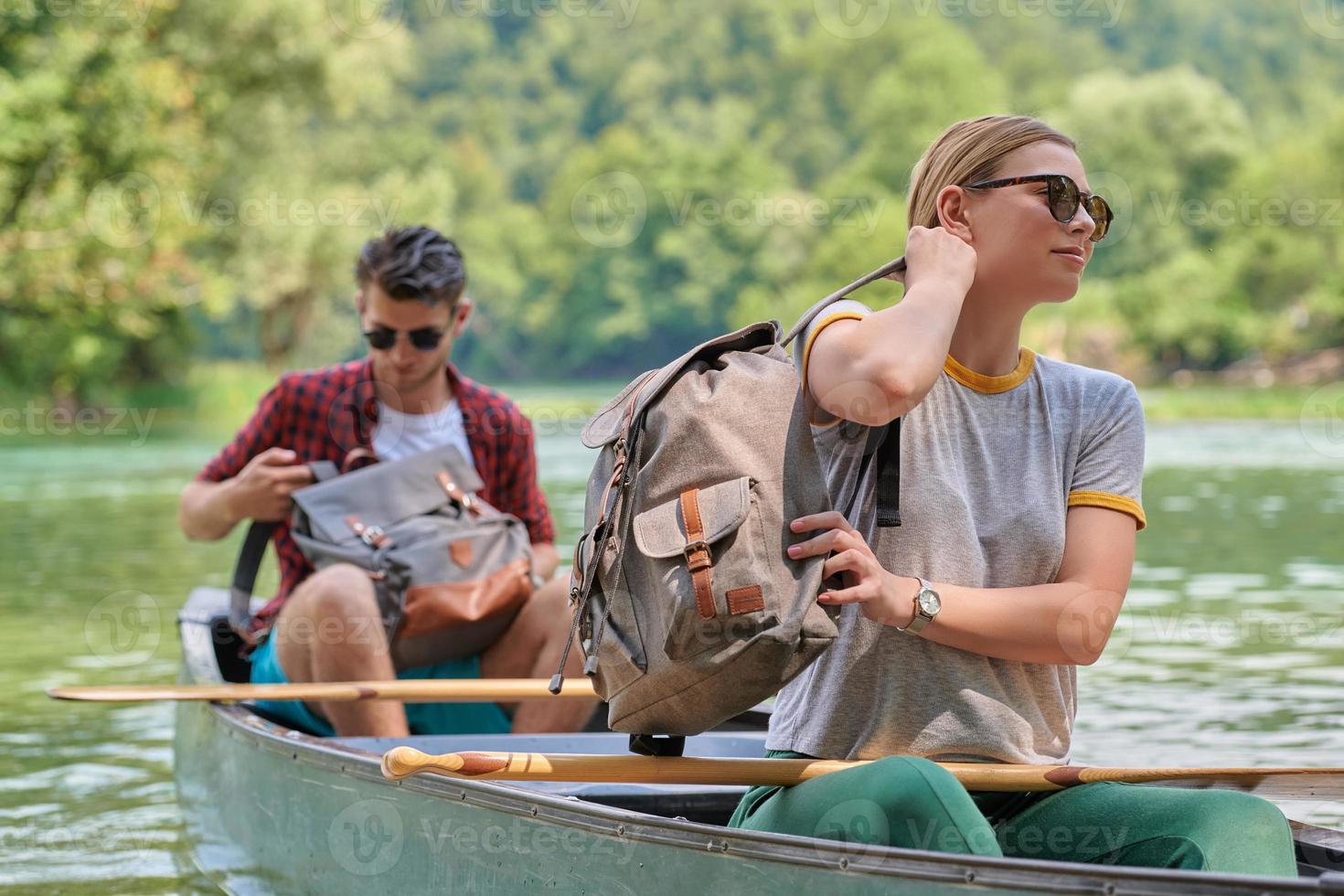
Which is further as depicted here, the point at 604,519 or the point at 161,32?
the point at 161,32

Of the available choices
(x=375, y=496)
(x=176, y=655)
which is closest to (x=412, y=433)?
(x=375, y=496)

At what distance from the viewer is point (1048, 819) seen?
2.43 meters

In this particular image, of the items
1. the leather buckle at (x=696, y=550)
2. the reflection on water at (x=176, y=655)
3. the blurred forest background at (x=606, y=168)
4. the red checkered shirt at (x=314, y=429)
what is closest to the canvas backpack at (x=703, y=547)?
the leather buckle at (x=696, y=550)

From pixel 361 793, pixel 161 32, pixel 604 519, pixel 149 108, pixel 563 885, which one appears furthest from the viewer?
pixel 161 32

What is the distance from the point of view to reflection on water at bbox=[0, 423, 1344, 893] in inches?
218

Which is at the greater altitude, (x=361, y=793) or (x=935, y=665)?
(x=935, y=665)

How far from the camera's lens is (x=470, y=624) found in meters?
4.39

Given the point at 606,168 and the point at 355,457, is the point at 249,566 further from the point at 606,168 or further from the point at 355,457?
the point at 606,168

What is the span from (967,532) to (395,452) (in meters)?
2.55

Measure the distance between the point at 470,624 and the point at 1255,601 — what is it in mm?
7445

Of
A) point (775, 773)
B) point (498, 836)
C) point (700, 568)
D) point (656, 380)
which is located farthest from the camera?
point (498, 836)

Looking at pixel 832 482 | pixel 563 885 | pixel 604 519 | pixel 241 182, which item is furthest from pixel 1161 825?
pixel 241 182

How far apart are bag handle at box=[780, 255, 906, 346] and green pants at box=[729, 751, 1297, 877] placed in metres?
0.58

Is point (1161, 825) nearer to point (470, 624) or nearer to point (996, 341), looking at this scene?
point (996, 341)
